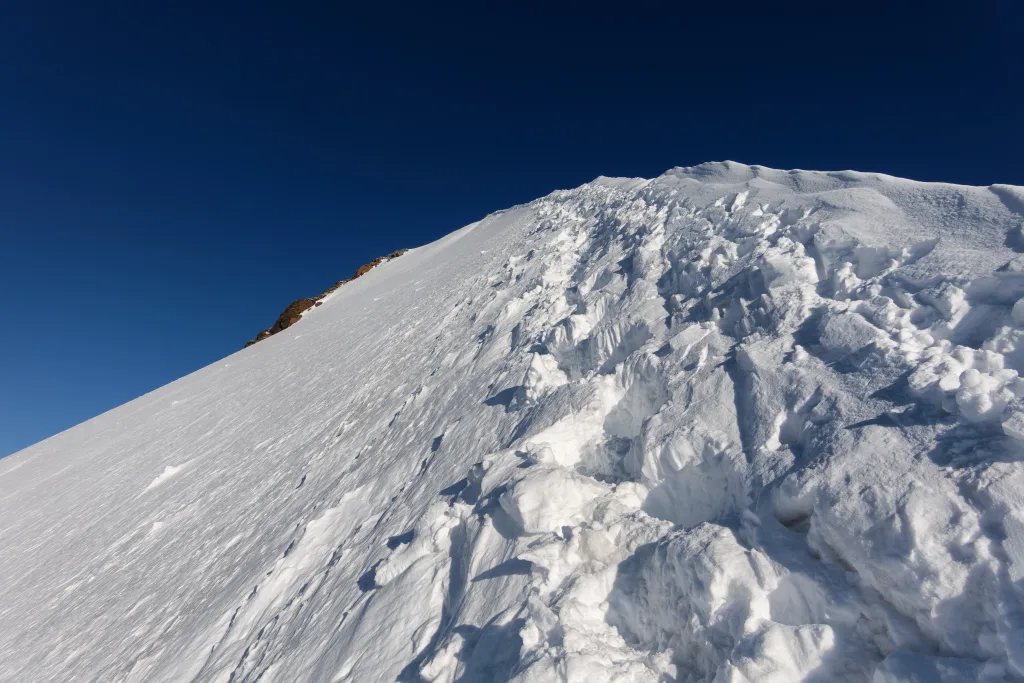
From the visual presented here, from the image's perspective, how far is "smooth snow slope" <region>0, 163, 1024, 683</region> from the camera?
99.0 inches

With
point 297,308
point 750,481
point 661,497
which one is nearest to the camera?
point 750,481

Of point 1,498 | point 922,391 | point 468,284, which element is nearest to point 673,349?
point 922,391

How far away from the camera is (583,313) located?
24.3 feet

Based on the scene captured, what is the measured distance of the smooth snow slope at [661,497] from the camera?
2514 millimetres

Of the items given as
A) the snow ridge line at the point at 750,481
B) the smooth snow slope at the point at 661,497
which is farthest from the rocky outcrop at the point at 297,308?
the snow ridge line at the point at 750,481

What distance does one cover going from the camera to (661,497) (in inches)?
149

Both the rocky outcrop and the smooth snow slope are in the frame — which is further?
the rocky outcrop

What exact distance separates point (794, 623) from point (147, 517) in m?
10.7

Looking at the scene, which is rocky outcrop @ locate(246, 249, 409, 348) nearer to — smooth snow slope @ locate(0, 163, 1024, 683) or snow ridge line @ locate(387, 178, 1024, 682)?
smooth snow slope @ locate(0, 163, 1024, 683)

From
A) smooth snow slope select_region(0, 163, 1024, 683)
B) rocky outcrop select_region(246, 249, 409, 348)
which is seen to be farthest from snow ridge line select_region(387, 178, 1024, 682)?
rocky outcrop select_region(246, 249, 409, 348)

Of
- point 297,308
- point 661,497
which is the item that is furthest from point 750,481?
point 297,308

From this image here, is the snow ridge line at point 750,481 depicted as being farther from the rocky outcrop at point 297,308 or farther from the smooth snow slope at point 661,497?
the rocky outcrop at point 297,308

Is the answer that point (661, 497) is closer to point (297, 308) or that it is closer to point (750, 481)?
point (750, 481)

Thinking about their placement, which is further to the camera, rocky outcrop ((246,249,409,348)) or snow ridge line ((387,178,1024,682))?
rocky outcrop ((246,249,409,348))
